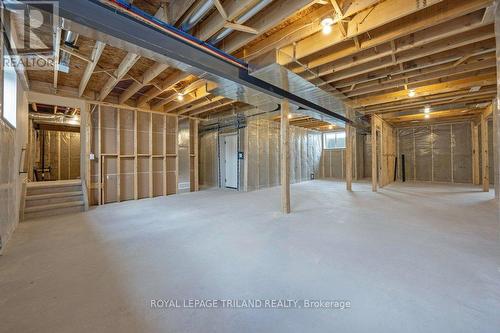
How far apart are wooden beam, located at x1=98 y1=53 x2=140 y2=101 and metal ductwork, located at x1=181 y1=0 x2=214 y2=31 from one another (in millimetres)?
1042

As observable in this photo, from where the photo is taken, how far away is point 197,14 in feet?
7.21

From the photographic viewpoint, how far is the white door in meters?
7.43

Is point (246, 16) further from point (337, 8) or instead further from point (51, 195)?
point (51, 195)

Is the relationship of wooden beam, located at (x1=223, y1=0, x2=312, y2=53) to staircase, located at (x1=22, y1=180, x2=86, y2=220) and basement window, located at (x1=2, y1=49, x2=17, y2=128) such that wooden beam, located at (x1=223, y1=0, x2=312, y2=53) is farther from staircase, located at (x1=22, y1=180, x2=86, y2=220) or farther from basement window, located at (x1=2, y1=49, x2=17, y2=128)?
staircase, located at (x1=22, y1=180, x2=86, y2=220)

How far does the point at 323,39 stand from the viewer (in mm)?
2805

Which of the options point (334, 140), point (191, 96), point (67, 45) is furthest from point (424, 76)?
point (334, 140)

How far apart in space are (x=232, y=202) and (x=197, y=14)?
12.4ft

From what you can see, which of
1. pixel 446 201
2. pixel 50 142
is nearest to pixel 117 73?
pixel 50 142

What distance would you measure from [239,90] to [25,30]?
278 cm

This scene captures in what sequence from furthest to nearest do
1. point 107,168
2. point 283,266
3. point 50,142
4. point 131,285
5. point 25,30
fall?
point 50,142, point 107,168, point 25,30, point 283,266, point 131,285

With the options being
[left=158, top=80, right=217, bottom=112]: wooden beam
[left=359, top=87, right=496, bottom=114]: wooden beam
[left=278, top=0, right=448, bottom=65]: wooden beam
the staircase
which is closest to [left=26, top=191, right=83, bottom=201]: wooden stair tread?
the staircase

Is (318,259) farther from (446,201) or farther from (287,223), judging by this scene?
(446,201)

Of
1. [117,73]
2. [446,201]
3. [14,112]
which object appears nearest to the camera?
[14,112]

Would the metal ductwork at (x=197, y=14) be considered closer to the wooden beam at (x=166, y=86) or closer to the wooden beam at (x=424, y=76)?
the wooden beam at (x=166, y=86)
